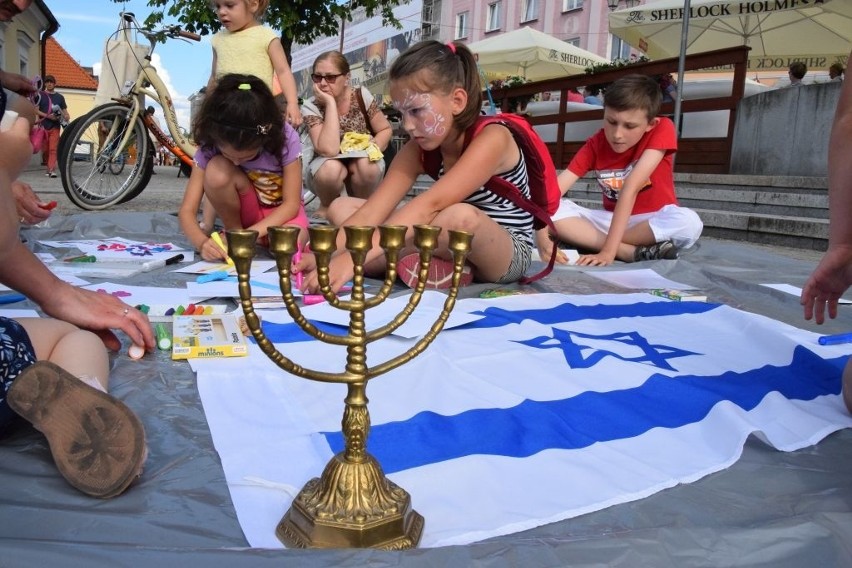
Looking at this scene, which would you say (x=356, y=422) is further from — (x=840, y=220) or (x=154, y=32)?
(x=154, y=32)

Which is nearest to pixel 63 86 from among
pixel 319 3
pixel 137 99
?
pixel 319 3

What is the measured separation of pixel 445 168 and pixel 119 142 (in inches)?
121

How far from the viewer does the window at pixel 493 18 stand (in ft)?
69.4

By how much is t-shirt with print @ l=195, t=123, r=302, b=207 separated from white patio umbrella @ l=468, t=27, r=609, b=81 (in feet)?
36.1

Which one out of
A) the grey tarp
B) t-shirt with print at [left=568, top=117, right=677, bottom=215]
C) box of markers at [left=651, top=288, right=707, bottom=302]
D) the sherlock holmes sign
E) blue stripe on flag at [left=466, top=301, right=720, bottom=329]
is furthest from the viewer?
the sherlock holmes sign

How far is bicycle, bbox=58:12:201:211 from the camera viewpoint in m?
4.30

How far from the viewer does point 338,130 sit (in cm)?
408

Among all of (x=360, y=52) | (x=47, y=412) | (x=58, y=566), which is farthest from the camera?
(x=360, y=52)

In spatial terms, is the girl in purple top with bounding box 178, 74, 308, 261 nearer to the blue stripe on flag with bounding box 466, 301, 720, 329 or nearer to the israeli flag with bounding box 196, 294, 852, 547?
the blue stripe on flag with bounding box 466, 301, 720, 329

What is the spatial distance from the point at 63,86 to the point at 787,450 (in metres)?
30.1

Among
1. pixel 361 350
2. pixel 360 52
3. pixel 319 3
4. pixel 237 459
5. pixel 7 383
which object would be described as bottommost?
pixel 237 459

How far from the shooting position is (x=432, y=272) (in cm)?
235

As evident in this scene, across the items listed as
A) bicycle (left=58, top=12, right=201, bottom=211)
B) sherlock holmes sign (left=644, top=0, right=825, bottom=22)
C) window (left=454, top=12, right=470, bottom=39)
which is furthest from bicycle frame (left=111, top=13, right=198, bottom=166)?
window (left=454, top=12, right=470, bottom=39)

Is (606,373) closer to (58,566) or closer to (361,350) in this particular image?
(361,350)
